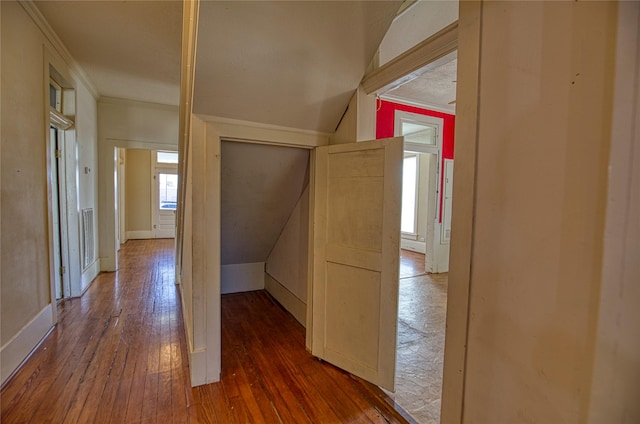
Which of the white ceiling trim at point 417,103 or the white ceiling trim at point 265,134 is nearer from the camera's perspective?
the white ceiling trim at point 265,134

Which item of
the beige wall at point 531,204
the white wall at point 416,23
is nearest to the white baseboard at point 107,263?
the white wall at point 416,23

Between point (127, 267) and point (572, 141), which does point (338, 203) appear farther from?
point (127, 267)

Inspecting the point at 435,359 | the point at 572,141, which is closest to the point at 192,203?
the point at 572,141

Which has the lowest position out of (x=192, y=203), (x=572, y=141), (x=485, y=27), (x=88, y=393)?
(x=88, y=393)

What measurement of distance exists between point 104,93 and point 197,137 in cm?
355

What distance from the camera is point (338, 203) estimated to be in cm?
204

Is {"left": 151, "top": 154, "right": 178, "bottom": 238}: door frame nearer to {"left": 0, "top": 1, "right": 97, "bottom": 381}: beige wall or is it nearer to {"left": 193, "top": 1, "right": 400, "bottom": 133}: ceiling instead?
{"left": 0, "top": 1, "right": 97, "bottom": 381}: beige wall

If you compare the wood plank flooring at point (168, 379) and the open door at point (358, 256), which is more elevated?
the open door at point (358, 256)

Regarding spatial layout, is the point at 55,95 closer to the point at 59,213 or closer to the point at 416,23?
the point at 59,213

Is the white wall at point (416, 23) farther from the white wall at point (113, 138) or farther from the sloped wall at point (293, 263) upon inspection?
the white wall at point (113, 138)

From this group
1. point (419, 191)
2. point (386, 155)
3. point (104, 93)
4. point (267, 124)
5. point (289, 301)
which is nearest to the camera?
point (386, 155)

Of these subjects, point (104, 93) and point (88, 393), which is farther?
point (104, 93)

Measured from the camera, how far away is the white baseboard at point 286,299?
279cm

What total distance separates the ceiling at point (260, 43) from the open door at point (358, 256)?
44 centimetres
